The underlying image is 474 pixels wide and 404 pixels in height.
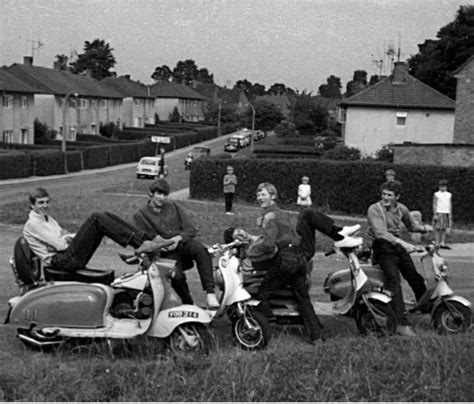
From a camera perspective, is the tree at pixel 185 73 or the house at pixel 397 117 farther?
the tree at pixel 185 73

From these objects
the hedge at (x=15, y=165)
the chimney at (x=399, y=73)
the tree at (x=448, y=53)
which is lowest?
the hedge at (x=15, y=165)

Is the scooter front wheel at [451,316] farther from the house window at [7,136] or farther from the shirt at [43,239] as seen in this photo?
the house window at [7,136]

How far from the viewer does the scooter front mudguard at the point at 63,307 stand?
325 inches

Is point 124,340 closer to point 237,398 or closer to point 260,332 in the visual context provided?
point 260,332

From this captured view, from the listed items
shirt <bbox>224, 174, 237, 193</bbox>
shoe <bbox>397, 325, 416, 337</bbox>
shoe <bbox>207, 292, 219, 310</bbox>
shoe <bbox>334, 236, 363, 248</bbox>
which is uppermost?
shoe <bbox>334, 236, 363, 248</bbox>

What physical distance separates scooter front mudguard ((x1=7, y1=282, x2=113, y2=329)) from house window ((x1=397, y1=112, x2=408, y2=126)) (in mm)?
47528

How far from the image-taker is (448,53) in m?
69.5

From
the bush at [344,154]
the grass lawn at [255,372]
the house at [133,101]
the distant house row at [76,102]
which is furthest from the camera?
the house at [133,101]

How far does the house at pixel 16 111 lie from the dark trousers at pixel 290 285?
57058 millimetres

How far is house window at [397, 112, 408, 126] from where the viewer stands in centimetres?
5409

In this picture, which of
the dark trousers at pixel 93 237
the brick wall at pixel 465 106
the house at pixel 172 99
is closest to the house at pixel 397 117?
the brick wall at pixel 465 106

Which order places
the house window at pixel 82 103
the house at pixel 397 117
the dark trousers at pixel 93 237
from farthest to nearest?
the house window at pixel 82 103 < the house at pixel 397 117 < the dark trousers at pixel 93 237

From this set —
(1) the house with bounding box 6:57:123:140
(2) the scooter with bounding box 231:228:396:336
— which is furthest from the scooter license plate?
(1) the house with bounding box 6:57:123:140

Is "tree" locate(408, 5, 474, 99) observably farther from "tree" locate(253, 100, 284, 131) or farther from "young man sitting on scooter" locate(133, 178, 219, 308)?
"young man sitting on scooter" locate(133, 178, 219, 308)
